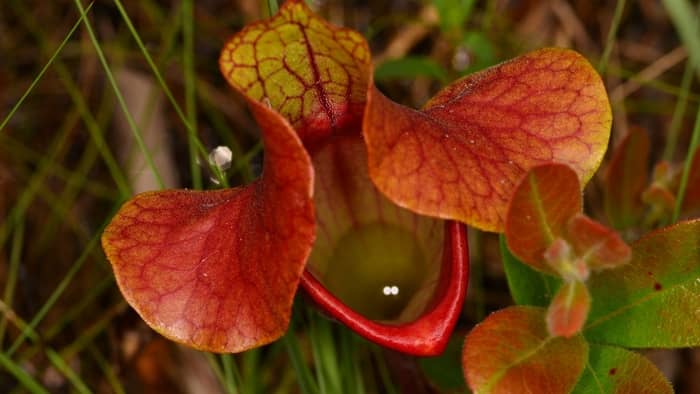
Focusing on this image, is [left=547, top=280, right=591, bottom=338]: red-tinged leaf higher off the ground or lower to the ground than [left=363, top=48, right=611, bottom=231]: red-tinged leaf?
lower

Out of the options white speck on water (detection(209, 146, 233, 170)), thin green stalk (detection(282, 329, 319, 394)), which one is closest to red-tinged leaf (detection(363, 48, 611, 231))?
white speck on water (detection(209, 146, 233, 170))

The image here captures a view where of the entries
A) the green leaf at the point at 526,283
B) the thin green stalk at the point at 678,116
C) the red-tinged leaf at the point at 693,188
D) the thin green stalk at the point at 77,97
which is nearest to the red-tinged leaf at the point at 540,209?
the green leaf at the point at 526,283

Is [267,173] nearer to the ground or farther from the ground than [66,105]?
farther from the ground

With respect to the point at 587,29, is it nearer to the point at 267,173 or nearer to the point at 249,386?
the point at 249,386

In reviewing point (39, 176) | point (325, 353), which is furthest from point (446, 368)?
point (39, 176)

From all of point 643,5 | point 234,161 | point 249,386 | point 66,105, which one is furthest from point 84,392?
point 643,5

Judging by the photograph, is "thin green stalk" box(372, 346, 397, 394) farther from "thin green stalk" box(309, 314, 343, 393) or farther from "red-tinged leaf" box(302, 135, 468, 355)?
"red-tinged leaf" box(302, 135, 468, 355)
